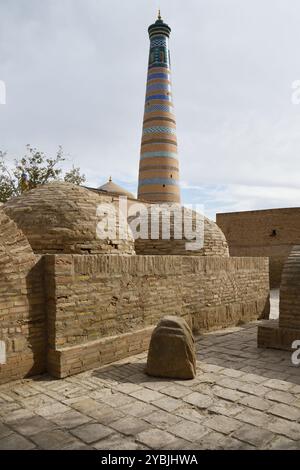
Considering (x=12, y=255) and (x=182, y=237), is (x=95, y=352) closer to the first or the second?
(x=12, y=255)

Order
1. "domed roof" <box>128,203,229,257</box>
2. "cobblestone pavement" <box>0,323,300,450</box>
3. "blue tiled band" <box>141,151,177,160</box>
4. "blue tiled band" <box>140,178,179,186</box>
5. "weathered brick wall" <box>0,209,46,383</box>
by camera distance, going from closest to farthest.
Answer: "cobblestone pavement" <box>0,323,300,450</box> < "weathered brick wall" <box>0,209,46,383</box> < "domed roof" <box>128,203,229,257</box> < "blue tiled band" <box>140,178,179,186</box> < "blue tiled band" <box>141,151,177,160</box>

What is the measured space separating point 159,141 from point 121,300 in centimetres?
1479

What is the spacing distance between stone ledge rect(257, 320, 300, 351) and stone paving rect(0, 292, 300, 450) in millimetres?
726

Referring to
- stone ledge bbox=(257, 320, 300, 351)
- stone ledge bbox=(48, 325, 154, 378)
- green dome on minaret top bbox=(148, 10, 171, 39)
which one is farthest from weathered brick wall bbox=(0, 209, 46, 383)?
green dome on minaret top bbox=(148, 10, 171, 39)

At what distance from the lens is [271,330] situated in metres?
6.39

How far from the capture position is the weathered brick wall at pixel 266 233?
19031 millimetres

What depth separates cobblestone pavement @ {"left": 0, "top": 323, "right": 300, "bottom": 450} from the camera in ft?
10.5

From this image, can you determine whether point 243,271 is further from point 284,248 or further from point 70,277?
point 284,248

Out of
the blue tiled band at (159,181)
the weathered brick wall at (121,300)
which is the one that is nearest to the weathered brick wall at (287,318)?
the weathered brick wall at (121,300)

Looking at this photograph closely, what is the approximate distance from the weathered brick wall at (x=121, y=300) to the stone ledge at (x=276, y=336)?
5.02 feet

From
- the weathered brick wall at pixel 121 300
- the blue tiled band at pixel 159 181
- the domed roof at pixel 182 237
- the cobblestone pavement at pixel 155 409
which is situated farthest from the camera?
the blue tiled band at pixel 159 181

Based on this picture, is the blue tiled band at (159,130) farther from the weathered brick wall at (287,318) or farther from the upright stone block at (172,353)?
the upright stone block at (172,353)

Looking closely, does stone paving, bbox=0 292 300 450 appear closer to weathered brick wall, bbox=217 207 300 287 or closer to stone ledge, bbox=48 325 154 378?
stone ledge, bbox=48 325 154 378
